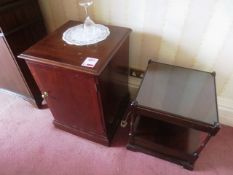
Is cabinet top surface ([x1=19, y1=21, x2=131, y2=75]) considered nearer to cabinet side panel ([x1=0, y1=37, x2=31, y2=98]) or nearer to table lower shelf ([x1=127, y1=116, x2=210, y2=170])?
cabinet side panel ([x1=0, y1=37, x2=31, y2=98])

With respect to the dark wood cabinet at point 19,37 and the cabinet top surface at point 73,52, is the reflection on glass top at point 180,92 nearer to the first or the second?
the cabinet top surface at point 73,52

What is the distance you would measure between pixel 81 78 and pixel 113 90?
30cm

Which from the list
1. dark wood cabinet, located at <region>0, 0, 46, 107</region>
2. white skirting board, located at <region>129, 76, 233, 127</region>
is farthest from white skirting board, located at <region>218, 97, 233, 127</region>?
dark wood cabinet, located at <region>0, 0, 46, 107</region>

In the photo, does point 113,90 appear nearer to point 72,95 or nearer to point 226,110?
point 72,95

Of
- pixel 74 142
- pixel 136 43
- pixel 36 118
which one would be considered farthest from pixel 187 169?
pixel 36 118

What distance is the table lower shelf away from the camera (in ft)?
3.79

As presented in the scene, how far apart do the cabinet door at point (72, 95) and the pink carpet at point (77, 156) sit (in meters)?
0.17

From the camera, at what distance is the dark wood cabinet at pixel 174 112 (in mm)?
949

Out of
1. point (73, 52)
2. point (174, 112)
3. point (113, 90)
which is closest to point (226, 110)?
point (174, 112)

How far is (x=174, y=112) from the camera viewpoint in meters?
0.95

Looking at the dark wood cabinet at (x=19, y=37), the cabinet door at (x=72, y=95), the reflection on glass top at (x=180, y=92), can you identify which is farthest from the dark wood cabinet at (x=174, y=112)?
the dark wood cabinet at (x=19, y=37)

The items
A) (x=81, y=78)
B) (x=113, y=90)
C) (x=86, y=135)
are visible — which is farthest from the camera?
(x=86, y=135)

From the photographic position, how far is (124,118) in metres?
1.50

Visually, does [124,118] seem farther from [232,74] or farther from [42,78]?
[232,74]
